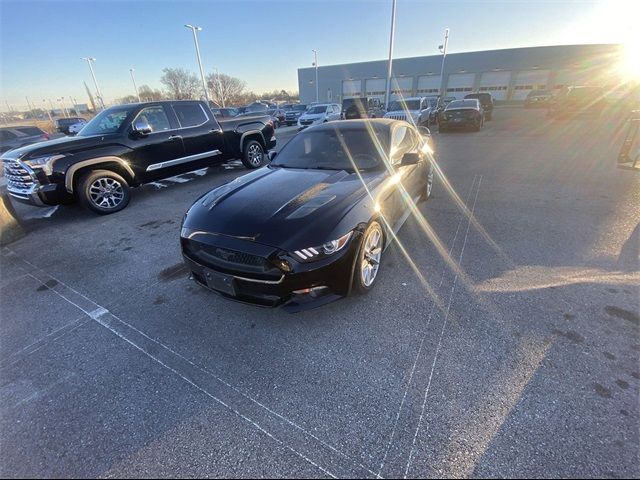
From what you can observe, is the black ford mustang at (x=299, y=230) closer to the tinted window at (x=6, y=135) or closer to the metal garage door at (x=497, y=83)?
the tinted window at (x=6, y=135)

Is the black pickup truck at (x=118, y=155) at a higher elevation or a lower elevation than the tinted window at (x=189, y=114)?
lower

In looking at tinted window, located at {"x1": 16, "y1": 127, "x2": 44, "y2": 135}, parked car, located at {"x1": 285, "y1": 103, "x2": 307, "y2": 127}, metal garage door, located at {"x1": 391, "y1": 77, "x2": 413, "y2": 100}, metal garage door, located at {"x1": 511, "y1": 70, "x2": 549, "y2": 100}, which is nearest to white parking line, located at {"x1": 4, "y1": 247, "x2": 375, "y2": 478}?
tinted window, located at {"x1": 16, "y1": 127, "x2": 44, "y2": 135}

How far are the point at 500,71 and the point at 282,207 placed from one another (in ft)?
174

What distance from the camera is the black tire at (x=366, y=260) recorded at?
8.91 ft

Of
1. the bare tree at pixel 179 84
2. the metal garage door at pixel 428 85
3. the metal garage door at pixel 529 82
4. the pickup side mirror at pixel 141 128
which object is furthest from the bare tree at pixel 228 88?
the pickup side mirror at pixel 141 128

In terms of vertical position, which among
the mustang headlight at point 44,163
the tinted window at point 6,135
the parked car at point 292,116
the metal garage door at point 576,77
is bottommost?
the parked car at point 292,116

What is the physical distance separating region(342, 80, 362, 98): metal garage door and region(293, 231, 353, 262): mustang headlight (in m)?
58.5

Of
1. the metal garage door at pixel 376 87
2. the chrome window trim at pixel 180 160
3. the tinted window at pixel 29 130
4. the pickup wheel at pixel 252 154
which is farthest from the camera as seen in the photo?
the metal garage door at pixel 376 87

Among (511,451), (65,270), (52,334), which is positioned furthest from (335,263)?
(65,270)

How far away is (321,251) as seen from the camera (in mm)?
2438

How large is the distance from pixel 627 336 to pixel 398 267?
1.92m

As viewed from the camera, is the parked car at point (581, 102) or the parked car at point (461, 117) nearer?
the parked car at point (461, 117)

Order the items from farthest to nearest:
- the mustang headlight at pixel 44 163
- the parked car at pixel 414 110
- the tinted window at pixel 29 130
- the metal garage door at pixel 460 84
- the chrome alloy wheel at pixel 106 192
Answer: the metal garage door at pixel 460 84 → the parked car at pixel 414 110 → the tinted window at pixel 29 130 → the chrome alloy wheel at pixel 106 192 → the mustang headlight at pixel 44 163

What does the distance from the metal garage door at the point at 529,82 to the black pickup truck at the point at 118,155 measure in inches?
1924
